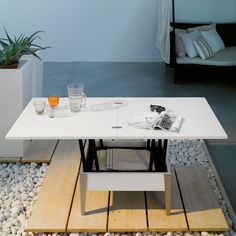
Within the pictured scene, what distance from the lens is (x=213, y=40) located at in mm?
5547

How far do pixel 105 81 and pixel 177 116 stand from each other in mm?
3276

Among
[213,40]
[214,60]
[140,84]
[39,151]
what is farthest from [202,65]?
[39,151]

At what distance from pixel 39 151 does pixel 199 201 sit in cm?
135

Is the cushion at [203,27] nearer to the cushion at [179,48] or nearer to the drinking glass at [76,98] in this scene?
the cushion at [179,48]

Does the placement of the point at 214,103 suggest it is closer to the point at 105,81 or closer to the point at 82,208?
the point at 105,81

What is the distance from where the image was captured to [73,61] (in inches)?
260

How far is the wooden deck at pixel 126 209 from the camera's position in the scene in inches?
88.5

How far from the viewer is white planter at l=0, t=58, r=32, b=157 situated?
2932mm

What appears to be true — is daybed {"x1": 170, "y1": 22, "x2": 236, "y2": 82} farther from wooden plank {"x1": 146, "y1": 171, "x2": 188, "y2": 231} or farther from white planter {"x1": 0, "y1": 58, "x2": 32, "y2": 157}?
wooden plank {"x1": 146, "y1": 171, "x2": 188, "y2": 231}

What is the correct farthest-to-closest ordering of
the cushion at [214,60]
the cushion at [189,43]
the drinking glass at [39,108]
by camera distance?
1. the cushion at [189,43]
2. the cushion at [214,60]
3. the drinking glass at [39,108]

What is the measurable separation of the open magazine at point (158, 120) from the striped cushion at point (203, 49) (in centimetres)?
308

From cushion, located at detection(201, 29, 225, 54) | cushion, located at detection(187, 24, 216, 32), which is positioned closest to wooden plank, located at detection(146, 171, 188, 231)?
cushion, located at detection(201, 29, 225, 54)

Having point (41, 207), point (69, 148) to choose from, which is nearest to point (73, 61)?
point (69, 148)

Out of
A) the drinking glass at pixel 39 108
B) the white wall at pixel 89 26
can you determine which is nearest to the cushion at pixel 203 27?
the white wall at pixel 89 26
